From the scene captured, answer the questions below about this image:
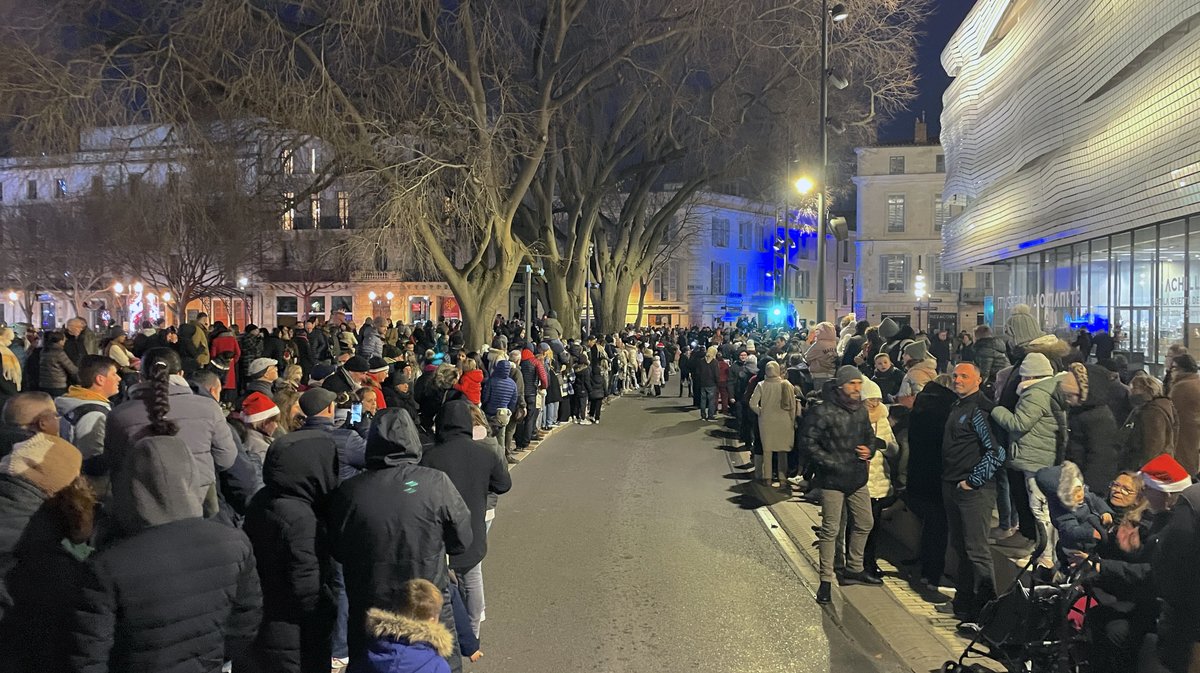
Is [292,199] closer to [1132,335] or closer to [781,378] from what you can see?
[781,378]

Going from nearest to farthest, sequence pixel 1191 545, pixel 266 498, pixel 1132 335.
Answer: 1. pixel 1191 545
2. pixel 266 498
3. pixel 1132 335

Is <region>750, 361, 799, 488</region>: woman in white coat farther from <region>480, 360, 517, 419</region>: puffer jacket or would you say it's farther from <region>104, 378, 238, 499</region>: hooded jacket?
<region>104, 378, 238, 499</region>: hooded jacket

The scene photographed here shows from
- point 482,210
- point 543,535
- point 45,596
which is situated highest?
point 482,210

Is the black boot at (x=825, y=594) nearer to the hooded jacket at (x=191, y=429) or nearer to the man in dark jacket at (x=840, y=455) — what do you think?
the man in dark jacket at (x=840, y=455)

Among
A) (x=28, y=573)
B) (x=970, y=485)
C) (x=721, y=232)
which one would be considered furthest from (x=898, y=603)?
(x=721, y=232)

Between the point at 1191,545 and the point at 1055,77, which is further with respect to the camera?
the point at 1055,77

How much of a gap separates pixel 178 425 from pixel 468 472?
65.8 inches

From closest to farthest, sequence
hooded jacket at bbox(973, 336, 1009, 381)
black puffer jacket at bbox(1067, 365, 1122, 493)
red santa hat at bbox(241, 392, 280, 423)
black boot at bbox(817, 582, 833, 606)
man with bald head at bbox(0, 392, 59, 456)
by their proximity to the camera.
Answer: man with bald head at bbox(0, 392, 59, 456)
red santa hat at bbox(241, 392, 280, 423)
black puffer jacket at bbox(1067, 365, 1122, 493)
black boot at bbox(817, 582, 833, 606)
hooded jacket at bbox(973, 336, 1009, 381)

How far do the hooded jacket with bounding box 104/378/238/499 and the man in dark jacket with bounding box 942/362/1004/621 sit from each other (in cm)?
511

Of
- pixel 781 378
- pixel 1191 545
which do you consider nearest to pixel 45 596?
pixel 1191 545

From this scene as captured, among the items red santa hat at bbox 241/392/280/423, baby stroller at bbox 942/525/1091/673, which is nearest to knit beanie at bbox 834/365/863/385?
baby stroller at bbox 942/525/1091/673

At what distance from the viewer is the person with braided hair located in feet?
14.9

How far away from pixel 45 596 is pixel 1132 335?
60.2 feet

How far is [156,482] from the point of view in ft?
11.1
